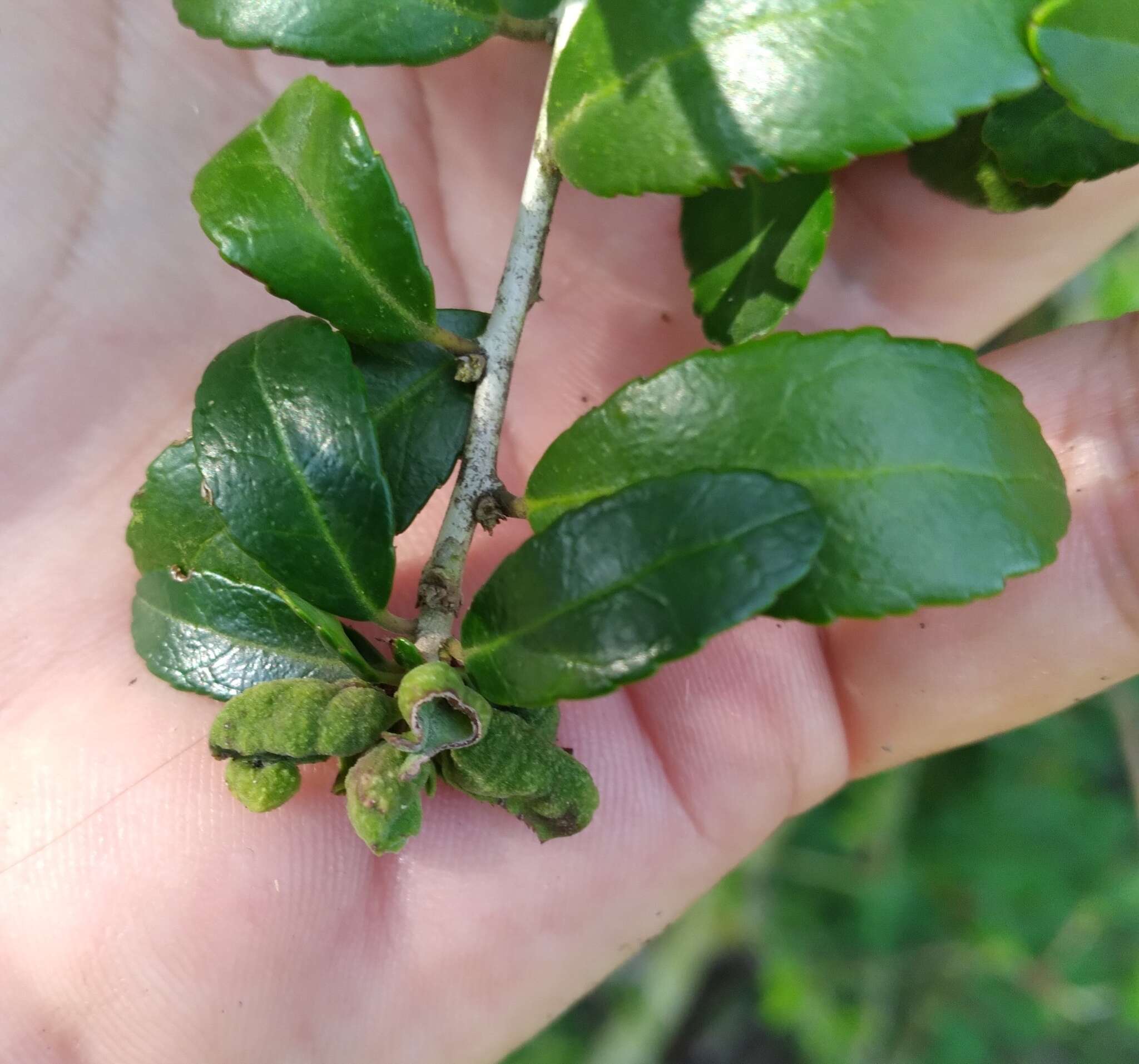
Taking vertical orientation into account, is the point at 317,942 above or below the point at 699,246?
below

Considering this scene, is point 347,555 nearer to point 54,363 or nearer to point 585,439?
point 585,439

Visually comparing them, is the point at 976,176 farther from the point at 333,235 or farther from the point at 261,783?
the point at 261,783

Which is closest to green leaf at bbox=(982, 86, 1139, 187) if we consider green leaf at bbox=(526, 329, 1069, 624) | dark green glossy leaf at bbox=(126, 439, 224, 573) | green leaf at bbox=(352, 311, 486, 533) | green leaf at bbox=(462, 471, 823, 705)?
green leaf at bbox=(526, 329, 1069, 624)

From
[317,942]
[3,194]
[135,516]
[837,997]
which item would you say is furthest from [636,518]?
[837,997]

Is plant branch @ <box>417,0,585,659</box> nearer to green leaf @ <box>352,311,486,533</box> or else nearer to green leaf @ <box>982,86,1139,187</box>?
green leaf @ <box>352,311,486,533</box>

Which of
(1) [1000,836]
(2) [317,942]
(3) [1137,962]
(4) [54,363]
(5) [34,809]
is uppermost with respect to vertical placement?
(4) [54,363]

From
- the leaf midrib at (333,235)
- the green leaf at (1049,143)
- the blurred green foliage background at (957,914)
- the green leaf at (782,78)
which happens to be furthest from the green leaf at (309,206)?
the blurred green foliage background at (957,914)

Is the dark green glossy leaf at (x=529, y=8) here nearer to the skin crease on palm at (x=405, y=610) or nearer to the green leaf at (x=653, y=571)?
the skin crease on palm at (x=405, y=610)
